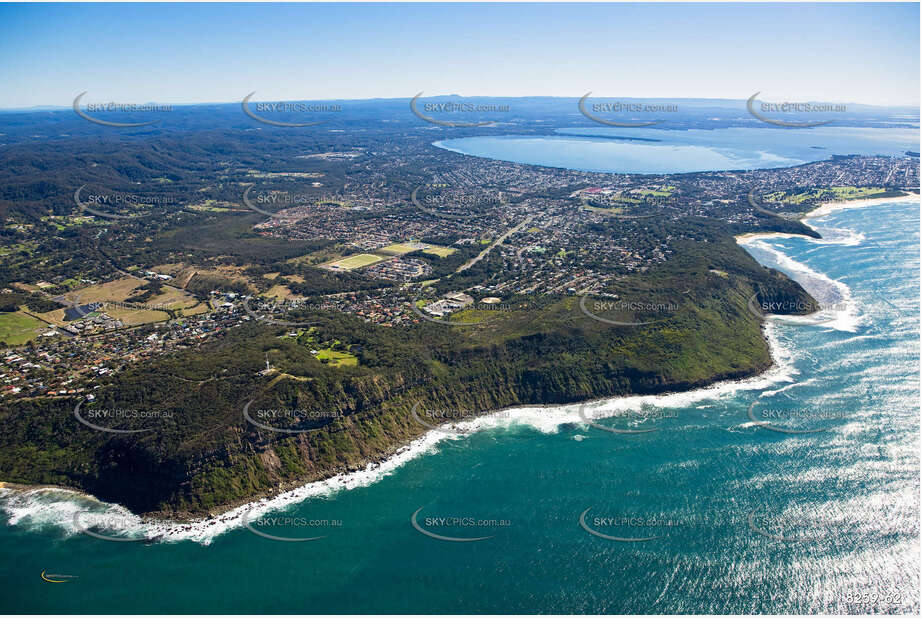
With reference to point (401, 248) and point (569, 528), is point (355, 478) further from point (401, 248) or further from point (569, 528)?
point (401, 248)

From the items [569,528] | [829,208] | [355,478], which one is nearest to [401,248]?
[355,478]

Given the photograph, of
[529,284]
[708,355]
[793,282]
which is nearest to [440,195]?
[529,284]

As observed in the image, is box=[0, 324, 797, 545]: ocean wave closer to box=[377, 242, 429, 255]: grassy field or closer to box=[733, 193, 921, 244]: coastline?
box=[377, 242, 429, 255]: grassy field

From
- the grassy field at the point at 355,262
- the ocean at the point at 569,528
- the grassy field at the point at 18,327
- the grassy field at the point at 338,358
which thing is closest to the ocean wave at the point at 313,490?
the ocean at the point at 569,528

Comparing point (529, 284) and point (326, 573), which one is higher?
point (529, 284)

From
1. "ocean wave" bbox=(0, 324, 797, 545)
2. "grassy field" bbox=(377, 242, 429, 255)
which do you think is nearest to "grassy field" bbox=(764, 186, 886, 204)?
"grassy field" bbox=(377, 242, 429, 255)

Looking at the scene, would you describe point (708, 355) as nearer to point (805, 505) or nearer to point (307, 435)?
point (805, 505)
